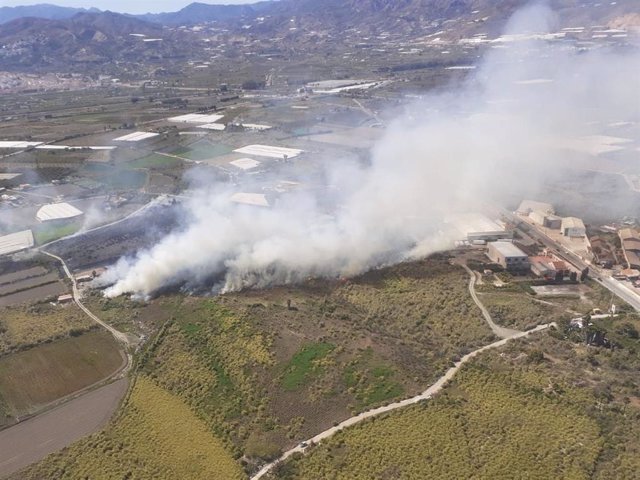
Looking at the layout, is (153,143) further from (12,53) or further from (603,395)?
(12,53)

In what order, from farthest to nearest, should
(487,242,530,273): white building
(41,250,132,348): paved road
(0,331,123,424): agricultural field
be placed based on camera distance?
(487,242,530,273): white building
(41,250,132,348): paved road
(0,331,123,424): agricultural field

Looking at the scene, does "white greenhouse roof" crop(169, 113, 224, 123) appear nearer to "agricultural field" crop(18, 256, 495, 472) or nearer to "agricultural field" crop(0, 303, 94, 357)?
"agricultural field" crop(0, 303, 94, 357)

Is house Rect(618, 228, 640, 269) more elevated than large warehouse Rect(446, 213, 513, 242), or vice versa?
large warehouse Rect(446, 213, 513, 242)

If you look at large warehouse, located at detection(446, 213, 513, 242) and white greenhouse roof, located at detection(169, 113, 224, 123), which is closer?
large warehouse, located at detection(446, 213, 513, 242)

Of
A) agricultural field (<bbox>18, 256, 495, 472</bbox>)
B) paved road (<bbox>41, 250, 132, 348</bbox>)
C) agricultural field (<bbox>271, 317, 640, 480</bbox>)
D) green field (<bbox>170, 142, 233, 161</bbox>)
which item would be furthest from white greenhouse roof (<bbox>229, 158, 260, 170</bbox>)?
agricultural field (<bbox>271, 317, 640, 480</bbox>)

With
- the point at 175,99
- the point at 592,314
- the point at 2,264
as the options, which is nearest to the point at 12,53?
the point at 175,99

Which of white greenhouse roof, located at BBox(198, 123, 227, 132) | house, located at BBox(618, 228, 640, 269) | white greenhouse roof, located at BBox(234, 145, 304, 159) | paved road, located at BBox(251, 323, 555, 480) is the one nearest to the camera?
paved road, located at BBox(251, 323, 555, 480)
